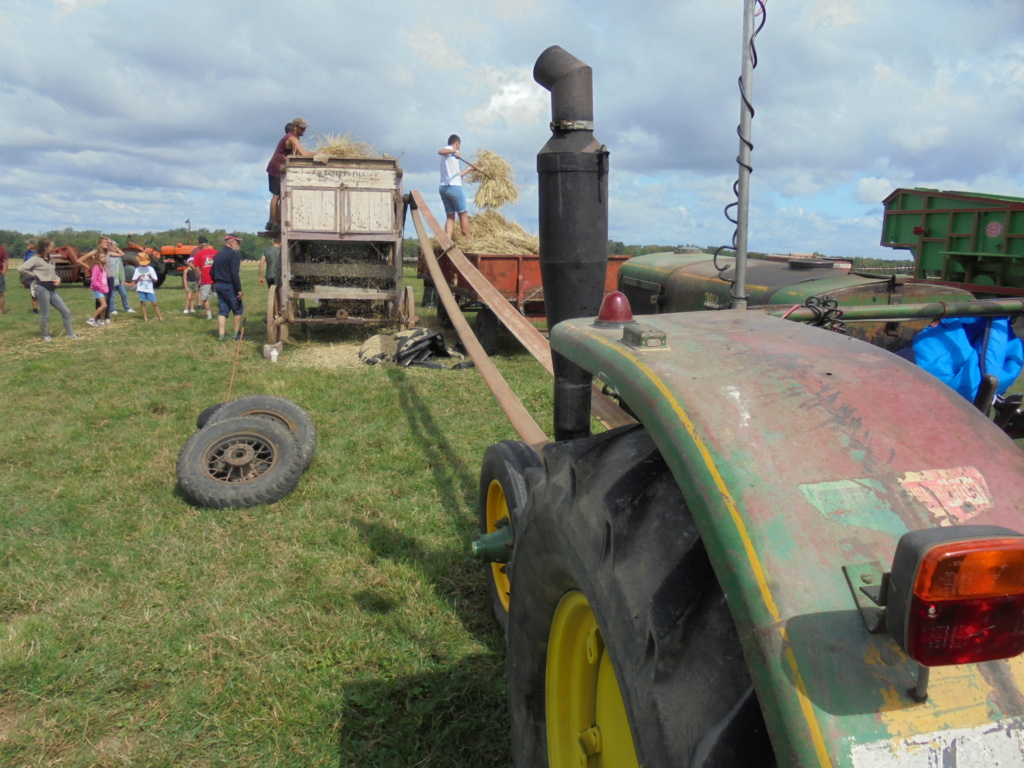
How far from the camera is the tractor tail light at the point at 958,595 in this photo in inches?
28.6

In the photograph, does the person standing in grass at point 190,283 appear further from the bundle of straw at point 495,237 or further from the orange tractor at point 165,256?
the orange tractor at point 165,256

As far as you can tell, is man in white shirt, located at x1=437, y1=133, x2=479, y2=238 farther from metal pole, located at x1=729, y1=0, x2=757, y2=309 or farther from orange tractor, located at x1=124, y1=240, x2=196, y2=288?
orange tractor, located at x1=124, y1=240, x2=196, y2=288

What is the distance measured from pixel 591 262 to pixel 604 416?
0.65 metres

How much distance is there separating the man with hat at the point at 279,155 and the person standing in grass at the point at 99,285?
175 inches

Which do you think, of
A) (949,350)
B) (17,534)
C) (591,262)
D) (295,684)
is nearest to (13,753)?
(295,684)

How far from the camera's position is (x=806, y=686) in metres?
0.83

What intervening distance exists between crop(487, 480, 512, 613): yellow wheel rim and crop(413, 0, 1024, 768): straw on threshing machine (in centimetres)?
125

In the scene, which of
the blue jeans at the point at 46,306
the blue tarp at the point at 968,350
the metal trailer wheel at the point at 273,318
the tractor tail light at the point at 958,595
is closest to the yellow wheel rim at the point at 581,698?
the tractor tail light at the point at 958,595

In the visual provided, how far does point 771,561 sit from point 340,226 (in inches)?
360

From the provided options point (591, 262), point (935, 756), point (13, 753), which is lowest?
point (13, 753)

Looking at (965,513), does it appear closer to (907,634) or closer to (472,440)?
(907,634)

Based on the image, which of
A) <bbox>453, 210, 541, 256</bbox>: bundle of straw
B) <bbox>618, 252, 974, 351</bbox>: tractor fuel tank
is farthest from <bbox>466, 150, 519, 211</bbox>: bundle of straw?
<bbox>618, 252, 974, 351</bbox>: tractor fuel tank

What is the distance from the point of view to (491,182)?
10961 millimetres

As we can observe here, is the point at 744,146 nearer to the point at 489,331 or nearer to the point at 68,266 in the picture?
the point at 489,331
